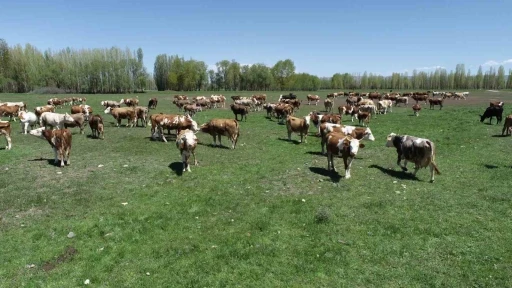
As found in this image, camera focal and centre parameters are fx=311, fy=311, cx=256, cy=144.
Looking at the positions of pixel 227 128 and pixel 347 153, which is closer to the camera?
pixel 347 153

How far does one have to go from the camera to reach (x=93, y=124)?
891 inches

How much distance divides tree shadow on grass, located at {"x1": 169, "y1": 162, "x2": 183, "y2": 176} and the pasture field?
10cm

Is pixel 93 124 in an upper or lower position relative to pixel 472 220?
upper

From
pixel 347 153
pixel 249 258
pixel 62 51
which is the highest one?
pixel 62 51

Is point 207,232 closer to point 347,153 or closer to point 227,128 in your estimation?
point 347,153

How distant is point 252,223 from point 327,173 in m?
6.12

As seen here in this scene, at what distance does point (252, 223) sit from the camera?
9867 mm

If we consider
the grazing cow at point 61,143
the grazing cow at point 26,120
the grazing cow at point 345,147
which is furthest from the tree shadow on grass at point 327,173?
the grazing cow at point 26,120

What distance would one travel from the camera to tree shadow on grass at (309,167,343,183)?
45.5 ft

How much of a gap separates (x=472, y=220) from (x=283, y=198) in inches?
243

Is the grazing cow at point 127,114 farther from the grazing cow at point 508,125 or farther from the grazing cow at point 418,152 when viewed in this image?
the grazing cow at point 508,125

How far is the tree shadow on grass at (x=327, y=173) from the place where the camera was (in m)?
13.9

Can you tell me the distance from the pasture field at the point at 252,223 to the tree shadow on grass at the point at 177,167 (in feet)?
0.32

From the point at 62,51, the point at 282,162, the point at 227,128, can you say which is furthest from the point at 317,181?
the point at 62,51
